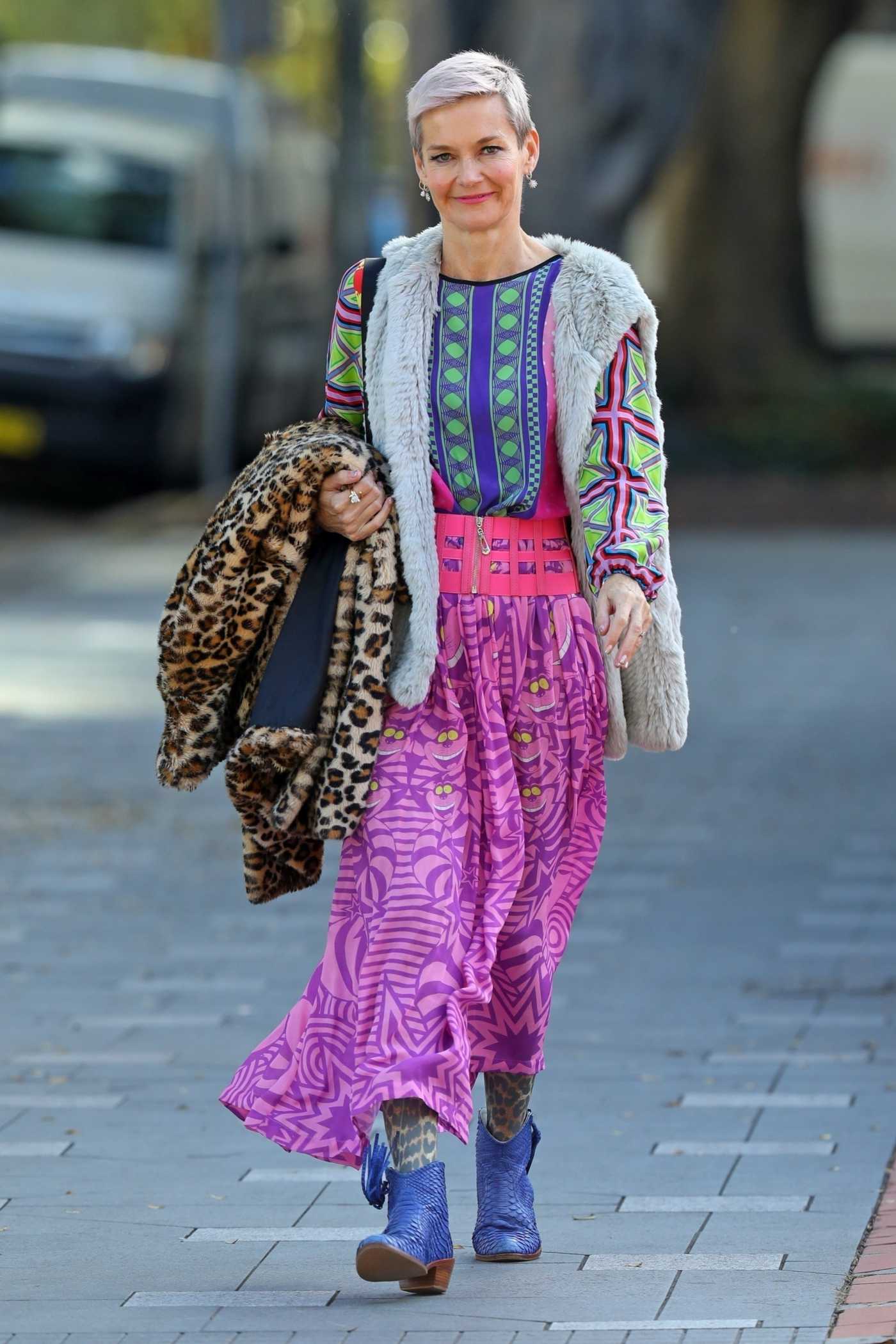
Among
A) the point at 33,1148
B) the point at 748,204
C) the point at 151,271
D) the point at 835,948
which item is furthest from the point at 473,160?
the point at 748,204

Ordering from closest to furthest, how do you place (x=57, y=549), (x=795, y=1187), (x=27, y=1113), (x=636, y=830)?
(x=795, y=1187) → (x=27, y=1113) → (x=636, y=830) → (x=57, y=549)

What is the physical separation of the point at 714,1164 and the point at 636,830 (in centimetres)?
380

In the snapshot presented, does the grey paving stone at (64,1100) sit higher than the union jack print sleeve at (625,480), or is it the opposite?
the union jack print sleeve at (625,480)

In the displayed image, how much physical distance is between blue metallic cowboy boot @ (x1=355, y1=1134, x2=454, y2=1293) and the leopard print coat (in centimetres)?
54

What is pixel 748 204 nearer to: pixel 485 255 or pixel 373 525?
pixel 485 255

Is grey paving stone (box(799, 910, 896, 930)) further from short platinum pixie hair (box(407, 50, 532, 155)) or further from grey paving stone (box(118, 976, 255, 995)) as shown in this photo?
short platinum pixie hair (box(407, 50, 532, 155))

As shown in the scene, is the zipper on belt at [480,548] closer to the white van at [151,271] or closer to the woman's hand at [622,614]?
the woman's hand at [622,614]

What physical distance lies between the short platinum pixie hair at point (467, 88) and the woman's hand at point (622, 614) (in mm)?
704

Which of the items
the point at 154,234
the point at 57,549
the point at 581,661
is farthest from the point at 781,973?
the point at 154,234

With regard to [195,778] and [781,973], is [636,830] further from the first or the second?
[195,778]

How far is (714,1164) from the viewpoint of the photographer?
5.06m

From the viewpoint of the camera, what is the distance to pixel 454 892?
4195 mm

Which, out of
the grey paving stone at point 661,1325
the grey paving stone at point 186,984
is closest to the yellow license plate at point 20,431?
the grey paving stone at point 186,984

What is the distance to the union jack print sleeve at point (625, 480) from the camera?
13.7ft
